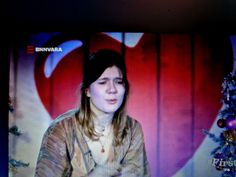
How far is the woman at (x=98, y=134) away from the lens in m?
2.52

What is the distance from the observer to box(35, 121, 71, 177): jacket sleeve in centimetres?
251

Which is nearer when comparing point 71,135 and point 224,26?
point 71,135

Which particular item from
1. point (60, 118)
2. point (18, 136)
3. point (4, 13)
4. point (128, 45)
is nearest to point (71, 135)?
point (60, 118)

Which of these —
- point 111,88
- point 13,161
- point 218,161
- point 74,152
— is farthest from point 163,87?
point 13,161

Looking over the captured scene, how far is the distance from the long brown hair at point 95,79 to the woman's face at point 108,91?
0.08ft

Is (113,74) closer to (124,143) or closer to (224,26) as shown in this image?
(124,143)

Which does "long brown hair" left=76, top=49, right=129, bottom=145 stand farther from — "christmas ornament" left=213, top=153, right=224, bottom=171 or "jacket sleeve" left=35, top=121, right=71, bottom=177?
"christmas ornament" left=213, top=153, right=224, bottom=171

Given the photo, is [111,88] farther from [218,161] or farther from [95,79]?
[218,161]

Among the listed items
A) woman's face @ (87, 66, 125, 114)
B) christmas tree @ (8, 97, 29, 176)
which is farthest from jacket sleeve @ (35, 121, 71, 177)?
woman's face @ (87, 66, 125, 114)

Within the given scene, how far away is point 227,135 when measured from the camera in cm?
257

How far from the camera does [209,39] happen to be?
102 inches

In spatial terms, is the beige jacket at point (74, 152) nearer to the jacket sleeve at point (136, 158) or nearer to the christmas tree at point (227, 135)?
the jacket sleeve at point (136, 158)

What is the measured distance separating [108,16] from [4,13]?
0.68 meters

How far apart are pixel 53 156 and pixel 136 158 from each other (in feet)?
1.71
